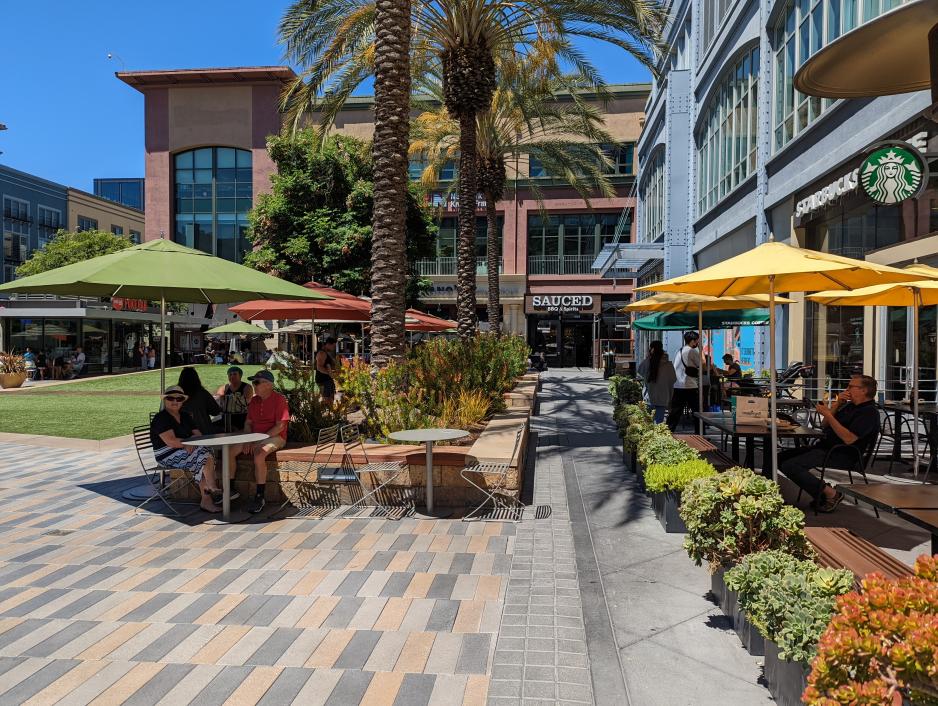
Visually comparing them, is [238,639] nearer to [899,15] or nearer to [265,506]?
[265,506]

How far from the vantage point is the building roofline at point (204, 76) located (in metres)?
41.9

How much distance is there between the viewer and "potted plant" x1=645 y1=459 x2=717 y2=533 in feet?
18.9

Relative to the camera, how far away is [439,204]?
3803 centimetres

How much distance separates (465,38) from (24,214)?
57.2 m

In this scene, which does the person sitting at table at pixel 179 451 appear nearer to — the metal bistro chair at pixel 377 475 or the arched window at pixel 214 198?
the metal bistro chair at pixel 377 475

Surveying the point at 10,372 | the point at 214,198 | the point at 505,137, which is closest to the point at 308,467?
the point at 505,137

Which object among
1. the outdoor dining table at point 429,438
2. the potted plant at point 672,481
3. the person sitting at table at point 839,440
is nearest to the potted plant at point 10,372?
the outdoor dining table at point 429,438

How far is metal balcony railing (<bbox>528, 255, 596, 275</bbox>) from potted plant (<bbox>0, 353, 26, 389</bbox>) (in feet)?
88.7

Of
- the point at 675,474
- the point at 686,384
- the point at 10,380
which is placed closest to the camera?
the point at 675,474

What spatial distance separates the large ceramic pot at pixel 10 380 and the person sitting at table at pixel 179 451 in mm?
22856

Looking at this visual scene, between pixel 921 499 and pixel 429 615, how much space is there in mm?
3159

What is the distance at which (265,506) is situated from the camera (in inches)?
277

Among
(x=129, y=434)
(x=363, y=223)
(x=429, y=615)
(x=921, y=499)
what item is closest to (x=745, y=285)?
(x=921, y=499)

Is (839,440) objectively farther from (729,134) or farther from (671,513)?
(729,134)
